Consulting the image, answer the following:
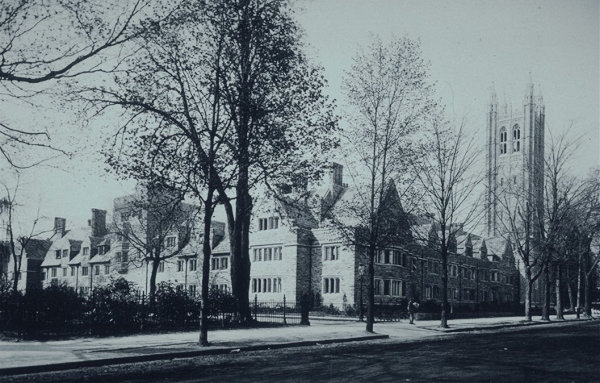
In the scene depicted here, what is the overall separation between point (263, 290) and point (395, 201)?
25.7 meters

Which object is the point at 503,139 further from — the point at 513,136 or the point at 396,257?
the point at 396,257

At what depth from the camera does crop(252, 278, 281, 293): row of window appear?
157 ft

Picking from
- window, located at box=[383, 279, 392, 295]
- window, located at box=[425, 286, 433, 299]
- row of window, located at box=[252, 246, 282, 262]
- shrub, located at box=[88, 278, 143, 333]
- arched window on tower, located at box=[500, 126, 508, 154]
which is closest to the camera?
shrub, located at box=[88, 278, 143, 333]

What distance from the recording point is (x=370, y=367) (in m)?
12.5

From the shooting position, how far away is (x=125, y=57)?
15.4 metres

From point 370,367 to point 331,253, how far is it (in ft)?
112

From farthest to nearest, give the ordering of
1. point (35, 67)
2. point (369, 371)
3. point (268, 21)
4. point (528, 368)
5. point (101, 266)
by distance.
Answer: point (101, 266), point (268, 21), point (35, 67), point (528, 368), point (369, 371)

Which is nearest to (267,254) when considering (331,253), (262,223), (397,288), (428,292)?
(262,223)

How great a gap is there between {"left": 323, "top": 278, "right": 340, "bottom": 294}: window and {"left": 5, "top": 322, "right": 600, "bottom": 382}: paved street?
91.7ft

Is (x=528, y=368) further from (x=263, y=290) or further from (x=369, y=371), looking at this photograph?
(x=263, y=290)

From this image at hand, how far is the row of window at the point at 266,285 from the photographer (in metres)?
47.9

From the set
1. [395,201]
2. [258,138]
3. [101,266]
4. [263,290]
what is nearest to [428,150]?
[395,201]

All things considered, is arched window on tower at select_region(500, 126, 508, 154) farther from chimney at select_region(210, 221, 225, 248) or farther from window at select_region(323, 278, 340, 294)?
window at select_region(323, 278, 340, 294)

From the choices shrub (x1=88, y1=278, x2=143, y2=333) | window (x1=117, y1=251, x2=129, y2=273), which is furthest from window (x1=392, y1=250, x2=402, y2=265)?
window (x1=117, y1=251, x2=129, y2=273)
